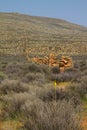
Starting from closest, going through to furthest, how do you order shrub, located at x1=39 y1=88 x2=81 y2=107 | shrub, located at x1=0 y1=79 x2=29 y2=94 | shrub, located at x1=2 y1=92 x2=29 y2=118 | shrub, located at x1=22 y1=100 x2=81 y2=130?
shrub, located at x1=22 y1=100 x2=81 y2=130 < shrub, located at x1=2 y1=92 x2=29 y2=118 < shrub, located at x1=39 y1=88 x2=81 y2=107 < shrub, located at x1=0 y1=79 x2=29 y2=94

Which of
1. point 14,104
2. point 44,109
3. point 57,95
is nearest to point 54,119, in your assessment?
point 44,109

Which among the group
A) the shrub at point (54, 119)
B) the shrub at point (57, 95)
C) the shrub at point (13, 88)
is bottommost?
the shrub at point (13, 88)

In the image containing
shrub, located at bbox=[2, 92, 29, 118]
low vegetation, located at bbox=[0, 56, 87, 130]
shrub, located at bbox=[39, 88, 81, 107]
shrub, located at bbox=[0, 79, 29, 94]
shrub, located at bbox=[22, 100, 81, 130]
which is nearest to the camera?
shrub, located at bbox=[22, 100, 81, 130]

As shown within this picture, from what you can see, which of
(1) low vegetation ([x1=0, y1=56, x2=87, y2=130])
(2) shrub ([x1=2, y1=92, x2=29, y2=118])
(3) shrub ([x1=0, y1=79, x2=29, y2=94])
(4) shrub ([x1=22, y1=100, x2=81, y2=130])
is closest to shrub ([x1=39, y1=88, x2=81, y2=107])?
(1) low vegetation ([x1=0, y1=56, x2=87, y2=130])

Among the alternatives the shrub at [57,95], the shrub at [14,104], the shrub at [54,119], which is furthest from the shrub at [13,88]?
the shrub at [54,119]

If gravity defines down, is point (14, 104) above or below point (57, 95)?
above

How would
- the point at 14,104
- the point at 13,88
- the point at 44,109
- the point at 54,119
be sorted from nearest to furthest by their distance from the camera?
the point at 54,119
the point at 44,109
the point at 14,104
the point at 13,88

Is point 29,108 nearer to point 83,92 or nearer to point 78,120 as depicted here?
point 78,120

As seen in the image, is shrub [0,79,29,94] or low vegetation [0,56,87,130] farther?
shrub [0,79,29,94]

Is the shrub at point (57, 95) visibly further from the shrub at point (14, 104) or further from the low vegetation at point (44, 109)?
the shrub at point (14, 104)

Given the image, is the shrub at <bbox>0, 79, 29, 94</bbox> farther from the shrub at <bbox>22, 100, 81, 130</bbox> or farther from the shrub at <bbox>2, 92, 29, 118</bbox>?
the shrub at <bbox>22, 100, 81, 130</bbox>

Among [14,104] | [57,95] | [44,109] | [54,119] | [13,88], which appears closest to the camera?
[54,119]

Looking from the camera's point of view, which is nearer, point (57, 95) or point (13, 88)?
point (57, 95)

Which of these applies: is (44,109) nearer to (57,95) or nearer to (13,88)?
(57,95)
